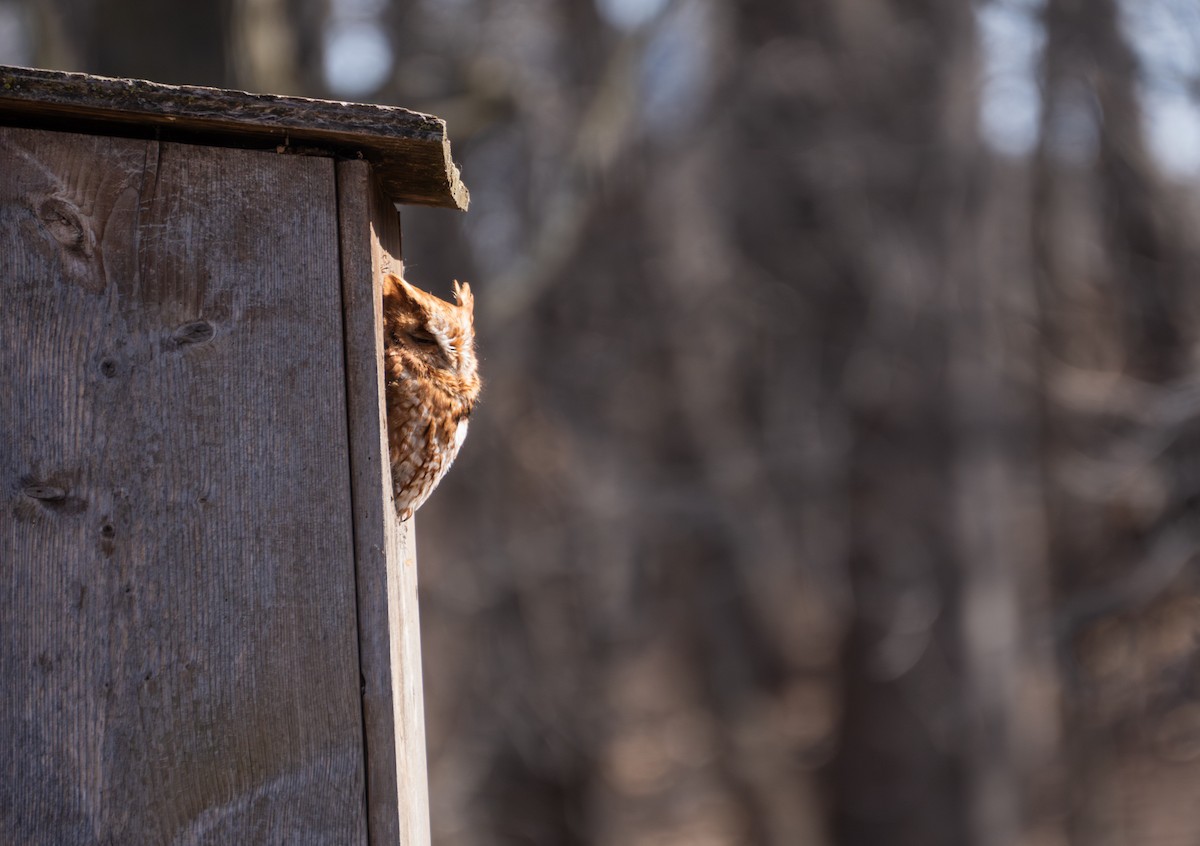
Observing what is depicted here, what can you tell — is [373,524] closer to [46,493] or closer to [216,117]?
[46,493]

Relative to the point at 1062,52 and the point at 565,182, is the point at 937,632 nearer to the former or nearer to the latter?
the point at 1062,52

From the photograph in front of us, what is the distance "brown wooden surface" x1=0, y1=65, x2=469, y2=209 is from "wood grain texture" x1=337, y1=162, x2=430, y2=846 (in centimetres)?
7

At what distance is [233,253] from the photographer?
5.14 ft

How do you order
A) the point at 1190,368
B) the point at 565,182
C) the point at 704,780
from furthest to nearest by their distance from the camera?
1. the point at 704,780
2. the point at 1190,368
3. the point at 565,182

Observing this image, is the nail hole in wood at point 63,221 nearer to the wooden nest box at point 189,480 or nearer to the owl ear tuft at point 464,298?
the wooden nest box at point 189,480

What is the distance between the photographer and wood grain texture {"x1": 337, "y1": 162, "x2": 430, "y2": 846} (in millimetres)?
1547

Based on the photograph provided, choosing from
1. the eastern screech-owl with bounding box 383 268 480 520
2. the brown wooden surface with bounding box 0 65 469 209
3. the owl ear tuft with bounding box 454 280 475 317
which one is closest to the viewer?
the brown wooden surface with bounding box 0 65 469 209

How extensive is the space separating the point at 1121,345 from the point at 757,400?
8.36ft

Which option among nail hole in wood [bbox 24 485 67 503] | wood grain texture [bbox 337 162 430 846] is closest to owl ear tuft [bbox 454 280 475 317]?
wood grain texture [bbox 337 162 430 846]

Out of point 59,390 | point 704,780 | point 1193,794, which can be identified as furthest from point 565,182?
point 1193,794

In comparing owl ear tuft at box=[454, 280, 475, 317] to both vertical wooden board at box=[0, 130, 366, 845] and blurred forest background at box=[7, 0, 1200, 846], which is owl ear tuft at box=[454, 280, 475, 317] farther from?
blurred forest background at box=[7, 0, 1200, 846]

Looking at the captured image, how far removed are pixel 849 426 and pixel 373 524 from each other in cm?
727

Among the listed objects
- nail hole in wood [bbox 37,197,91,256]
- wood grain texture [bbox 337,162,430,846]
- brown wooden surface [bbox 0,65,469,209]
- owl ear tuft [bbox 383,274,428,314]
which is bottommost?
wood grain texture [bbox 337,162,430,846]

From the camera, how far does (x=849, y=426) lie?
28.0 feet
